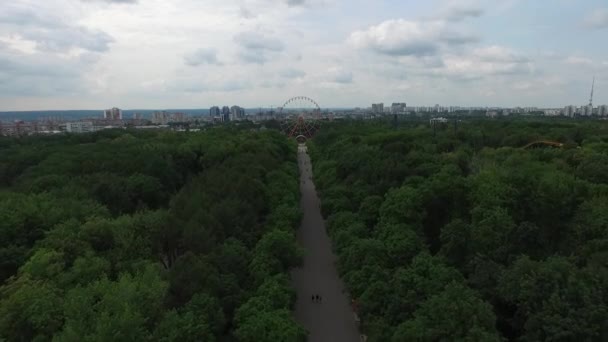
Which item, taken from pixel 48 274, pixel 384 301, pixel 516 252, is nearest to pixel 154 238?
pixel 48 274

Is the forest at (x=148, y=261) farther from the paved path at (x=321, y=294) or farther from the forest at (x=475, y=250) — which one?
the forest at (x=475, y=250)

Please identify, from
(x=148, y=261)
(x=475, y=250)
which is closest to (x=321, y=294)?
(x=475, y=250)

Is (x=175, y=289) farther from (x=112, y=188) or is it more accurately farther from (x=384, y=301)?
(x=112, y=188)

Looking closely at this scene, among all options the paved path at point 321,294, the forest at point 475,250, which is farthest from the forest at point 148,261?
the forest at point 475,250

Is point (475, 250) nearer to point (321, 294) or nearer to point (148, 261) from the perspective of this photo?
point (321, 294)

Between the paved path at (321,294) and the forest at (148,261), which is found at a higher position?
the forest at (148,261)
